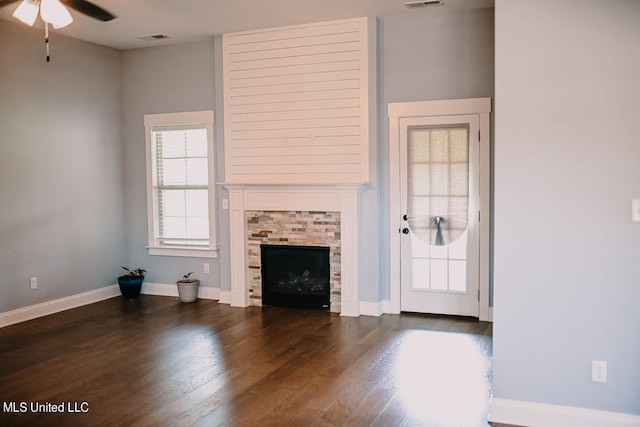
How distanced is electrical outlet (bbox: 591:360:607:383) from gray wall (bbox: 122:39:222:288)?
4.25 metres

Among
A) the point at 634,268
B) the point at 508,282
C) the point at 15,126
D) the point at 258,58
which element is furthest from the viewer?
the point at 258,58

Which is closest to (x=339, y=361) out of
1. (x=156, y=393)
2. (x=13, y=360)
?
(x=156, y=393)

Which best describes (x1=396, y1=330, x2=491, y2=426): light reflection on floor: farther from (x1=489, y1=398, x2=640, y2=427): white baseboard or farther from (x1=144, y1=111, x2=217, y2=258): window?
(x1=144, y1=111, x2=217, y2=258): window

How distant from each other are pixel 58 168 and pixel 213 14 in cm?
239

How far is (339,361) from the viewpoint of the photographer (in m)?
4.36

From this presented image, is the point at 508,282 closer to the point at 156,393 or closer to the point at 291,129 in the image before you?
the point at 156,393

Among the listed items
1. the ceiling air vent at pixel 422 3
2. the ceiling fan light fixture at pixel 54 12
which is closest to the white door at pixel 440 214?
the ceiling air vent at pixel 422 3

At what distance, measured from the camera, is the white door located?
5.54 metres

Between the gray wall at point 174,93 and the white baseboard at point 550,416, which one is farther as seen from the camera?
the gray wall at point 174,93

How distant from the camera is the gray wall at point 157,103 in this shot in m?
6.57

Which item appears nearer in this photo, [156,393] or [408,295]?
[156,393]

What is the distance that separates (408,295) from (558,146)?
9.76 feet

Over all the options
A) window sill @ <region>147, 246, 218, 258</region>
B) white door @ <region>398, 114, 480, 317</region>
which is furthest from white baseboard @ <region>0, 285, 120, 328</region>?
white door @ <region>398, 114, 480, 317</region>

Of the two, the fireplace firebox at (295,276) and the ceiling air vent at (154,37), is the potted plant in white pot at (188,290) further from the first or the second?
the ceiling air vent at (154,37)
